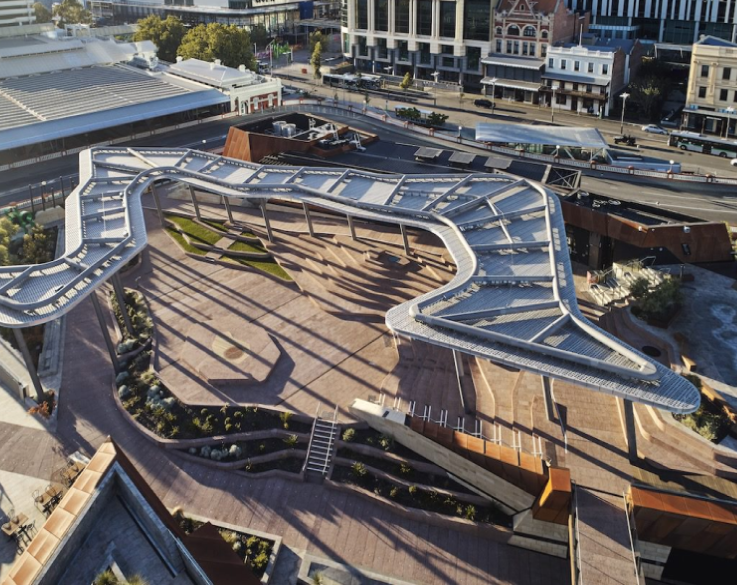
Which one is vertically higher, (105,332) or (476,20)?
(476,20)

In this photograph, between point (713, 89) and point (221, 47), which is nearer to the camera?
point (713, 89)

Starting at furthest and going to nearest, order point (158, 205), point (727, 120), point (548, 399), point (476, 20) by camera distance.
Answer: point (476, 20) → point (727, 120) → point (158, 205) → point (548, 399)

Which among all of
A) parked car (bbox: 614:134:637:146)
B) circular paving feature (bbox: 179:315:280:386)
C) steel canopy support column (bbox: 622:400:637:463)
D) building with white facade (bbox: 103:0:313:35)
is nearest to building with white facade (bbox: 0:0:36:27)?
building with white facade (bbox: 103:0:313:35)

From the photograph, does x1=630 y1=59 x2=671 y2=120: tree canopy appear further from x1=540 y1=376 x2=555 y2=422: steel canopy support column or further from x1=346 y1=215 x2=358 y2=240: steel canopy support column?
x1=540 y1=376 x2=555 y2=422: steel canopy support column

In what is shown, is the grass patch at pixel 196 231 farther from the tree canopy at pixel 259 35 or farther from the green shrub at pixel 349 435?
the tree canopy at pixel 259 35

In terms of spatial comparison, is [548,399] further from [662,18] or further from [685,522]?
[662,18]

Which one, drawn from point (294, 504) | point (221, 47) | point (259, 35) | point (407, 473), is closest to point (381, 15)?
point (221, 47)
